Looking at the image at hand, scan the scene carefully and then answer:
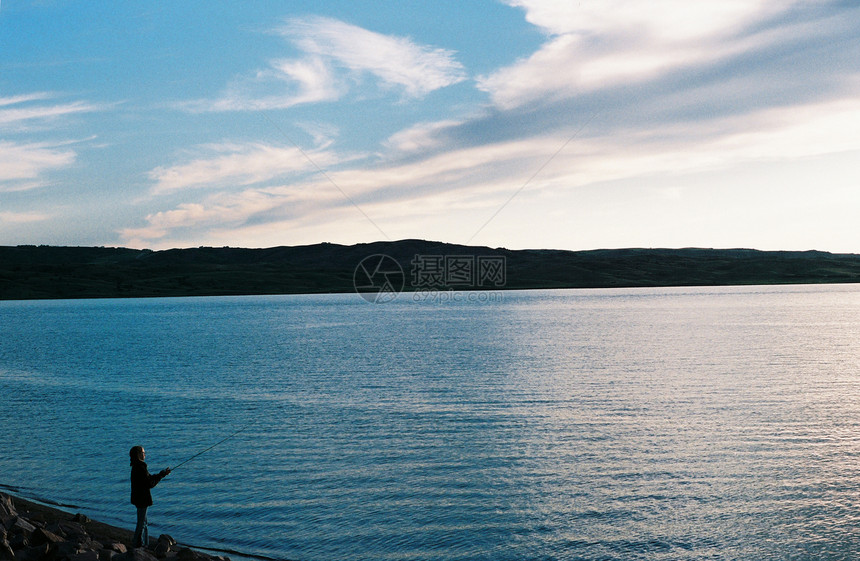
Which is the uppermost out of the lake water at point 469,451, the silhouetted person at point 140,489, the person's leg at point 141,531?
the silhouetted person at point 140,489

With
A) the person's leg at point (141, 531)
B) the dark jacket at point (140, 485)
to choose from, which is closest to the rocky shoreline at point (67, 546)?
the person's leg at point (141, 531)

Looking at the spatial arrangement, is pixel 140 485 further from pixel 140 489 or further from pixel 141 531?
pixel 141 531

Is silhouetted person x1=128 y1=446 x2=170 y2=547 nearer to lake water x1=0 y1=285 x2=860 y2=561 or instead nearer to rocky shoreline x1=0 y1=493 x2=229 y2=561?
rocky shoreline x1=0 y1=493 x2=229 y2=561

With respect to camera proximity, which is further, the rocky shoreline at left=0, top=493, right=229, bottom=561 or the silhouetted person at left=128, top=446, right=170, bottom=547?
the silhouetted person at left=128, top=446, right=170, bottom=547

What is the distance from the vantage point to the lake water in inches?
548

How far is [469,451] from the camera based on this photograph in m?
20.2

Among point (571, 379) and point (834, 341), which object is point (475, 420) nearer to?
point (571, 379)

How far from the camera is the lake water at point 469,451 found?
13.9 meters

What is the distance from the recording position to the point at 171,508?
16.3 metres

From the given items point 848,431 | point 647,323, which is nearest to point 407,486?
point 848,431

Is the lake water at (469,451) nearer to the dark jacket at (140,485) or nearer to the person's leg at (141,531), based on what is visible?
the person's leg at (141,531)

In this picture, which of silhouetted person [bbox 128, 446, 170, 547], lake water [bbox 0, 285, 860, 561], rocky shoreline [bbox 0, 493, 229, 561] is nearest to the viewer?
rocky shoreline [bbox 0, 493, 229, 561]

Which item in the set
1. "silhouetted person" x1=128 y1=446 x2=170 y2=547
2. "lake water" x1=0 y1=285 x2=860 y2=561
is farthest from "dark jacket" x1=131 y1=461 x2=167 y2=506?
"lake water" x1=0 y1=285 x2=860 y2=561

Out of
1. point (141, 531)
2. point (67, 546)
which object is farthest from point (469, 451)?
point (67, 546)
